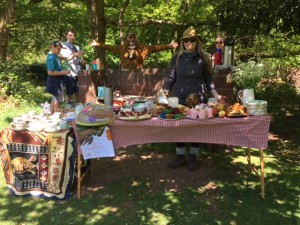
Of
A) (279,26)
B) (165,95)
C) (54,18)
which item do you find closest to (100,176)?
(165,95)

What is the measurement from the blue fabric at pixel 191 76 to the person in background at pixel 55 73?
6.90 ft

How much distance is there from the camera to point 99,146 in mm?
3596

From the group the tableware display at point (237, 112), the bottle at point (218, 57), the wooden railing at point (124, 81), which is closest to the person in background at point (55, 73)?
the wooden railing at point (124, 81)

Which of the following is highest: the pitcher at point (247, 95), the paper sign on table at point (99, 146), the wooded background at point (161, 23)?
the wooded background at point (161, 23)

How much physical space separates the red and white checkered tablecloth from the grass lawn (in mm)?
647

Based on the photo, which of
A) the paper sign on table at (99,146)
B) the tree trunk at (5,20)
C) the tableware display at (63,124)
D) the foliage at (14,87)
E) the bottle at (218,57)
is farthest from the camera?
the tree trunk at (5,20)

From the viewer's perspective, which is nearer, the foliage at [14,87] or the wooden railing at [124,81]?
the wooden railing at [124,81]

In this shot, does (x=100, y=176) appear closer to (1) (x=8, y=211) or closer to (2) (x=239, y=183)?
(1) (x=8, y=211)

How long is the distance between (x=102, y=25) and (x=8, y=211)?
6.44 m

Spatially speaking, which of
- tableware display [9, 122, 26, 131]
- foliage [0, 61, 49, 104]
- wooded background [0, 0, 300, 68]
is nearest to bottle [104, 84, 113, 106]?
tableware display [9, 122, 26, 131]

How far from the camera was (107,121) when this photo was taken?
360cm

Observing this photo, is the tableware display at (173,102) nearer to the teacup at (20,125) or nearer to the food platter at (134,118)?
the food platter at (134,118)

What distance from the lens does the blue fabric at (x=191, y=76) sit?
416cm

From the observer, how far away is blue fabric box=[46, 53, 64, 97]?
18.0ft
